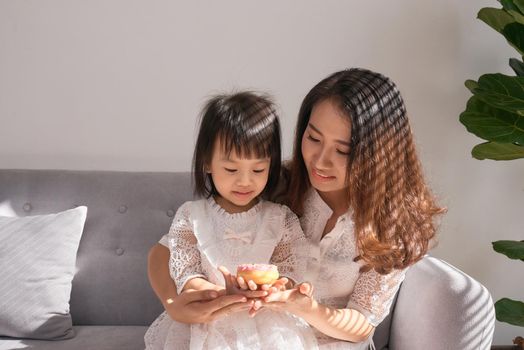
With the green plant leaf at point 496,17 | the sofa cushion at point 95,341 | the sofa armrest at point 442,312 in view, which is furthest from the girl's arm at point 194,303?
the green plant leaf at point 496,17

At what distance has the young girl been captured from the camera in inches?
67.0

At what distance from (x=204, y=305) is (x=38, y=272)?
802mm

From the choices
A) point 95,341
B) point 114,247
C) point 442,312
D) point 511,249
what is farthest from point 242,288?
point 511,249

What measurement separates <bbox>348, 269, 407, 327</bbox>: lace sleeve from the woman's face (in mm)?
272

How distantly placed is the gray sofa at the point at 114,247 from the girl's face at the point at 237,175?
0.58 meters

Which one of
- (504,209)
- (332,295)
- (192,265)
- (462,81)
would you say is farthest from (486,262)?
(192,265)

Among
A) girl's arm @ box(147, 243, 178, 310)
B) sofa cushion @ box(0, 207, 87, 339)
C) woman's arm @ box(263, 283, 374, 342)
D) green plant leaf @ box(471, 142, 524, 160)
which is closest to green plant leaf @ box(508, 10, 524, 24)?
green plant leaf @ box(471, 142, 524, 160)

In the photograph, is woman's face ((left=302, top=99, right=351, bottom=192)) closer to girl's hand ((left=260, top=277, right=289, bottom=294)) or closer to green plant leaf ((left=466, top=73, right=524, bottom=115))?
girl's hand ((left=260, top=277, right=289, bottom=294))

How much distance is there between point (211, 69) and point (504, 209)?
55.1 inches

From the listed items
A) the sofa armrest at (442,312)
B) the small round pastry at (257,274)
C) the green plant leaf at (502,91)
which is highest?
the green plant leaf at (502,91)

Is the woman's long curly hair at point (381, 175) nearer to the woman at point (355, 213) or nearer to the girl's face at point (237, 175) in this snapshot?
the woman at point (355, 213)

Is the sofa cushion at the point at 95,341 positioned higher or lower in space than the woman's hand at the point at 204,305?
lower

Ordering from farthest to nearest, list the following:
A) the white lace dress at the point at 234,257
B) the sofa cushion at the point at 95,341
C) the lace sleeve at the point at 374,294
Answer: the sofa cushion at the point at 95,341
the lace sleeve at the point at 374,294
the white lace dress at the point at 234,257

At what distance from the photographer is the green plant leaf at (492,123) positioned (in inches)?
86.5
